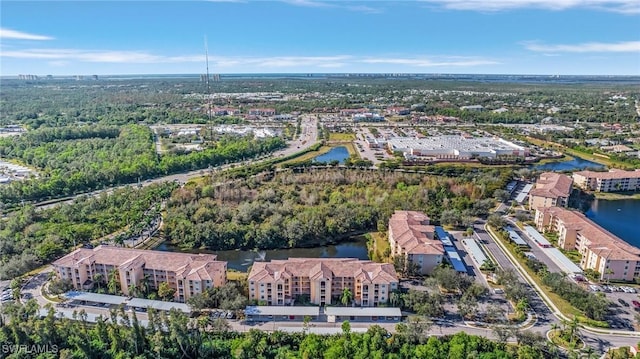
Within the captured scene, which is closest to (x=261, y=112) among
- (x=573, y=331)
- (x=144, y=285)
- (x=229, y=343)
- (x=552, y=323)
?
(x=144, y=285)

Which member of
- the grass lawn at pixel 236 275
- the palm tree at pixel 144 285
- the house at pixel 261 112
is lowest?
the grass lawn at pixel 236 275

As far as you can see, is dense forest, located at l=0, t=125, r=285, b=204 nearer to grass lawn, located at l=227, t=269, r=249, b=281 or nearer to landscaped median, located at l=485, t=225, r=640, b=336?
grass lawn, located at l=227, t=269, r=249, b=281

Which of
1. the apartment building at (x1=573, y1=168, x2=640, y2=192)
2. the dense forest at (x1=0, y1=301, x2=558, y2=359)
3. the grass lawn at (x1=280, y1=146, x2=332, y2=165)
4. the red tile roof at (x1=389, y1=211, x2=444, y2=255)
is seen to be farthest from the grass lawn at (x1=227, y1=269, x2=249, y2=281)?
the apartment building at (x1=573, y1=168, x2=640, y2=192)

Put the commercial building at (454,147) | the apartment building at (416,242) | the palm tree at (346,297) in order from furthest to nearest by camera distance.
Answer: the commercial building at (454,147) < the apartment building at (416,242) < the palm tree at (346,297)

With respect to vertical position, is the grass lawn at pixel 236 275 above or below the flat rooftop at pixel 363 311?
below

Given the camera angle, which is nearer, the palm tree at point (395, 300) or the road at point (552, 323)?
the road at point (552, 323)

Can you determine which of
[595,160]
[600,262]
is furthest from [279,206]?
[595,160]

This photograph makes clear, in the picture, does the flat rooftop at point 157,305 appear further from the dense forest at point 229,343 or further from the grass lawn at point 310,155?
the grass lawn at point 310,155

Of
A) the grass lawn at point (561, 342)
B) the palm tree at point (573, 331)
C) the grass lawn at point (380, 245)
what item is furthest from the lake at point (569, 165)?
the grass lawn at point (561, 342)
